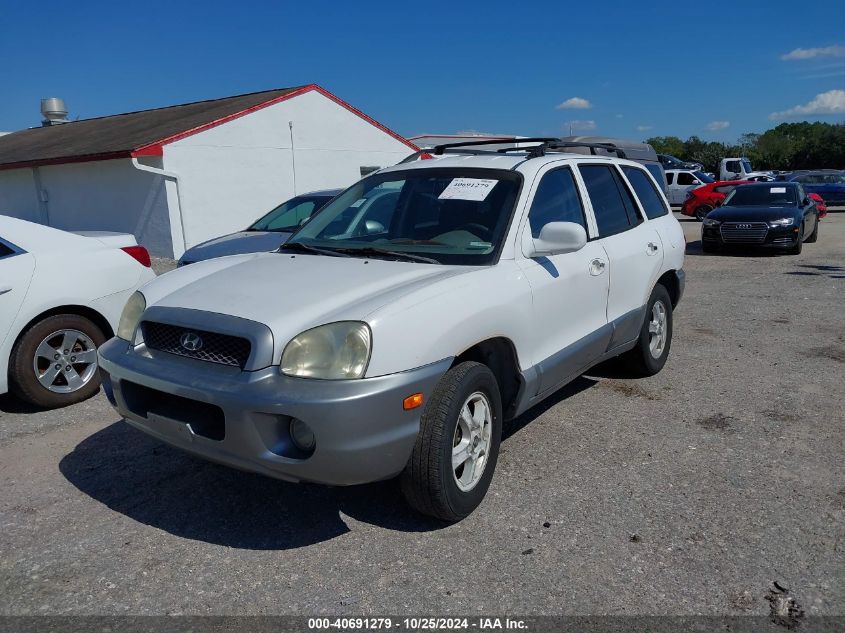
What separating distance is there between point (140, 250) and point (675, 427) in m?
4.50

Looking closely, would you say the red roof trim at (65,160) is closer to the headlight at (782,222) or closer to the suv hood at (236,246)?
the suv hood at (236,246)

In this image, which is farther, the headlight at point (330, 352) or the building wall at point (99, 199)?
the building wall at point (99, 199)

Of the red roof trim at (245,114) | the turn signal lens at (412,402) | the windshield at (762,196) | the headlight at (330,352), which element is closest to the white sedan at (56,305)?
the headlight at (330,352)

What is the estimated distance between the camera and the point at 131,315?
12.5 ft

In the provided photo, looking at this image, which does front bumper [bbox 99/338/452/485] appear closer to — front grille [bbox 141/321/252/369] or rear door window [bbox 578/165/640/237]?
front grille [bbox 141/321/252/369]

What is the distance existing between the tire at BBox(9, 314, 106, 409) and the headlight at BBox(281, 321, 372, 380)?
3113mm

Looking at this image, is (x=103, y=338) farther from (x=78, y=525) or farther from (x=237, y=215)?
(x=237, y=215)

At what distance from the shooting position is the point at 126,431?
4.88 m

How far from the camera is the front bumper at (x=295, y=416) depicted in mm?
2896

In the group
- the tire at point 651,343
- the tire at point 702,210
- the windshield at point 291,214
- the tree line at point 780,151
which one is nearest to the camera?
the tire at point 651,343

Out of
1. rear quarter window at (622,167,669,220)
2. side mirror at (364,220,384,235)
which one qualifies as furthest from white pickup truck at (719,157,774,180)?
side mirror at (364,220,384,235)

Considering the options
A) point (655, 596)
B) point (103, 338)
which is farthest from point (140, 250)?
point (655, 596)

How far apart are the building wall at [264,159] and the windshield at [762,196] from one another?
9.09 meters

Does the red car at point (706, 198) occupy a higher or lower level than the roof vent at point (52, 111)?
lower
